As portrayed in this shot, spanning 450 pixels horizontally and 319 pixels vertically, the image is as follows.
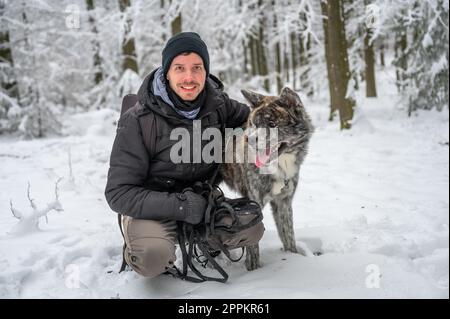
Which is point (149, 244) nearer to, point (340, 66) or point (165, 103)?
point (165, 103)

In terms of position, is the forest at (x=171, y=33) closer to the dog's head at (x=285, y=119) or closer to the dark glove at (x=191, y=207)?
the dog's head at (x=285, y=119)

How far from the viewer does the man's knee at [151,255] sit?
2.52 meters

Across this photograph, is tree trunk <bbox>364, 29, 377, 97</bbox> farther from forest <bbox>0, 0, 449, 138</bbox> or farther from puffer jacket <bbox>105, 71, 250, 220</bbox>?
puffer jacket <bbox>105, 71, 250, 220</bbox>

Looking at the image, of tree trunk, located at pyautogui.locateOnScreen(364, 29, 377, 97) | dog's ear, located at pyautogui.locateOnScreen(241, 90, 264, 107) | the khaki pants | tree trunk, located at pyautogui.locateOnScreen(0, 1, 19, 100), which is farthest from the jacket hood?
tree trunk, located at pyautogui.locateOnScreen(364, 29, 377, 97)

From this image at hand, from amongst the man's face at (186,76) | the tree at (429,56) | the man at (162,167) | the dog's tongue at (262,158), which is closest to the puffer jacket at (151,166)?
the man at (162,167)

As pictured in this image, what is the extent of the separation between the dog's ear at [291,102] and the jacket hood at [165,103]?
552 mm

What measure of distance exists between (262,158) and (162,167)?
2.85ft

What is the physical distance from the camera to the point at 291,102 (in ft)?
9.73

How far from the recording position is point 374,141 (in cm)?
820

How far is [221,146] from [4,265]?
2.01 meters

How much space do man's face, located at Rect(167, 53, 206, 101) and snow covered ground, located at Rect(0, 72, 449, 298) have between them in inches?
60.3

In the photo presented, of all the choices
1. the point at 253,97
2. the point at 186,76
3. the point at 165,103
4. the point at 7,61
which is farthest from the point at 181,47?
the point at 7,61
